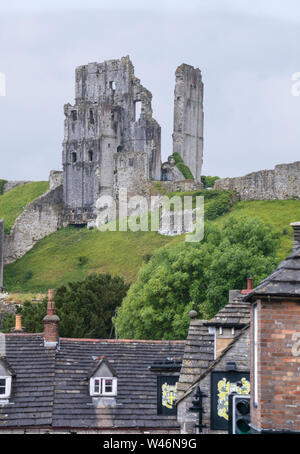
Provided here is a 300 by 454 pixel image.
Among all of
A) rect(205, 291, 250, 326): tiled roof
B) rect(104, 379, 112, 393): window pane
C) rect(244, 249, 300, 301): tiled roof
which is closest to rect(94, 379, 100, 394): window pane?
rect(104, 379, 112, 393): window pane

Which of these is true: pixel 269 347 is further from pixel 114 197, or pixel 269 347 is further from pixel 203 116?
pixel 203 116

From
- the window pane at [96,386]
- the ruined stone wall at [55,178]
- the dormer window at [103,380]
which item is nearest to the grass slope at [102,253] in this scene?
the ruined stone wall at [55,178]

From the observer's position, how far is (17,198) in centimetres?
13175

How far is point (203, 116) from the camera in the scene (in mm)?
125000

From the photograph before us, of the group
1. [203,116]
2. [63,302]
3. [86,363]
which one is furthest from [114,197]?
[86,363]

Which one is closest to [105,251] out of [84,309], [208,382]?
[84,309]

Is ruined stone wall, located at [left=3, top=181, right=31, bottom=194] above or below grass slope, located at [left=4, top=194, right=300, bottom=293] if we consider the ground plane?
above

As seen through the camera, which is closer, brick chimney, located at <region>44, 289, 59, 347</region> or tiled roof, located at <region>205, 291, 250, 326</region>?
tiled roof, located at <region>205, 291, 250, 326</region>

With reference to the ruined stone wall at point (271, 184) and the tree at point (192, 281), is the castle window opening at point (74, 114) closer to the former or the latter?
the ruined stone wall at point (271, 184)

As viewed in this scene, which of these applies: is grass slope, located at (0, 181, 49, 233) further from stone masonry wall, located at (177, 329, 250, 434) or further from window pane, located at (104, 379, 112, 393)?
stone masonry wall, located at (177, 329, 250, 434)

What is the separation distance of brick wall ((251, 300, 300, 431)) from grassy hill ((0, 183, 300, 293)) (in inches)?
2739

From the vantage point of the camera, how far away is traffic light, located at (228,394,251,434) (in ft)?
41.7

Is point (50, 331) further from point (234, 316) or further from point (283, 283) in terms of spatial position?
point (283, 283)

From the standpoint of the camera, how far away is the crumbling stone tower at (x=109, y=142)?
114 meters
